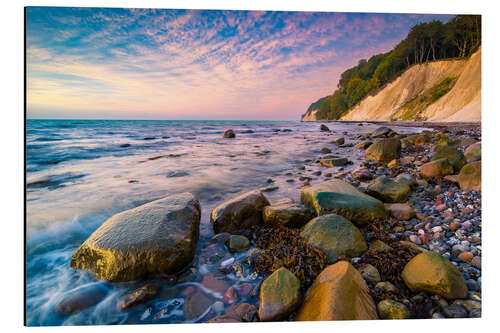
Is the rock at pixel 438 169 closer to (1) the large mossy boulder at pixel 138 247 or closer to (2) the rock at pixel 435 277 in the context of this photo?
(2) the rock at pixel 435 277

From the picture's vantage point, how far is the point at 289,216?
236 centimetres

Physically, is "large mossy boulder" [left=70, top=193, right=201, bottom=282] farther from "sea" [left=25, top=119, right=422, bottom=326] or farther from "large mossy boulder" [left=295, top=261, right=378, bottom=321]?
"large mossy boulder" [left=295, top=261, right=378, bottom=321]

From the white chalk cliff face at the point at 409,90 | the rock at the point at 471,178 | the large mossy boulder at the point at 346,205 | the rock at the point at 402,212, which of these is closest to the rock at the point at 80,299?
the large mossy boulder at the point at 346,205

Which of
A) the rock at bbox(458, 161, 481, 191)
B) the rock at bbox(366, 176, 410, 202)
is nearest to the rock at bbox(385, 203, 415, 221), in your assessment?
the rock at bbox(366, 176, 410, 202)

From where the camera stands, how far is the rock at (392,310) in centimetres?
133

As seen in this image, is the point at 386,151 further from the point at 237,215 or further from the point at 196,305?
the point at 196,305

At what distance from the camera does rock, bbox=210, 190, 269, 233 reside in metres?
2.46

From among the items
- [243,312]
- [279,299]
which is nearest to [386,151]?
[279,299]

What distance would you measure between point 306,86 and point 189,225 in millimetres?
3531

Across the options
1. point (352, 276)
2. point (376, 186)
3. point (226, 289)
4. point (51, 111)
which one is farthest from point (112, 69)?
point (376, 186)

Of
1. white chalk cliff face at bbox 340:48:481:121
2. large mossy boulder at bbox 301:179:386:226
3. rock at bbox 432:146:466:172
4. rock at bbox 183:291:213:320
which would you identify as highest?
white chalk cliff face at bbox 340:48:481:121

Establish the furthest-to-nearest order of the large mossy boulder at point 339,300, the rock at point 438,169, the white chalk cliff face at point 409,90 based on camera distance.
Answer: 1. the white chalk cliff face at point 409,90
2. the rock at point 438,169
3. the large mossy boulder at point 339,300

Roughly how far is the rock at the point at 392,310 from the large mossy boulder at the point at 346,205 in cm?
107
